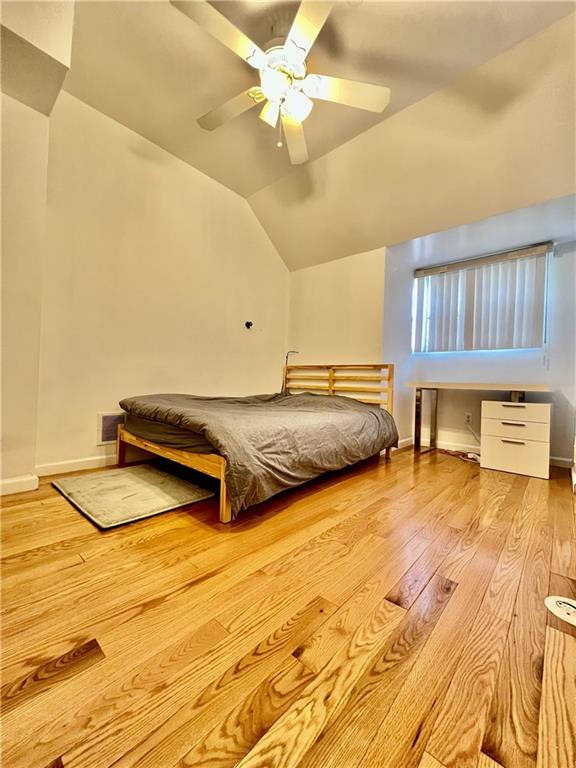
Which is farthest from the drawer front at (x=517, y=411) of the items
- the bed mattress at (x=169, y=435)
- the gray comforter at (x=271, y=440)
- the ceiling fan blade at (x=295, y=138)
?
the ceiling fan blade at (x=295, y=138)

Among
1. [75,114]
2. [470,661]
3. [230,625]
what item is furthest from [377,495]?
[75,114]

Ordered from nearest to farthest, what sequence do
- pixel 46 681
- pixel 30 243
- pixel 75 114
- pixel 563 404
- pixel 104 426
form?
pixel 46 681, pixel 30 243, pixel 75 114, pixel 104 426, pixel 563 404

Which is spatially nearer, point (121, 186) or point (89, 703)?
point (89, 703)

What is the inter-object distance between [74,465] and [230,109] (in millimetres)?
2603

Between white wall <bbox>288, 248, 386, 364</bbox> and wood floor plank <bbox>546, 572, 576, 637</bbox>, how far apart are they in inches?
88.2

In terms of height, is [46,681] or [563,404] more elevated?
[563,404]

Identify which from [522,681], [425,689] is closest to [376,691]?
[425,689]

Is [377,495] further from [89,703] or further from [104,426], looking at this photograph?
[104,426]

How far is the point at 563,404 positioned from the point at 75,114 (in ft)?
15.2

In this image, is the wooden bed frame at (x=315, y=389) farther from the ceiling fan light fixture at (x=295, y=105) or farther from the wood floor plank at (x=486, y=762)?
the ceiling fan light fixture at (x=295, y=105)

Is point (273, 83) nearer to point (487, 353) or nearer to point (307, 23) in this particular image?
point (307, 23)

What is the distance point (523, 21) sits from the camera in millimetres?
1608

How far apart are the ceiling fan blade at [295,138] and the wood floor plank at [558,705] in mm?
2663

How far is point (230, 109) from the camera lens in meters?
1.85
